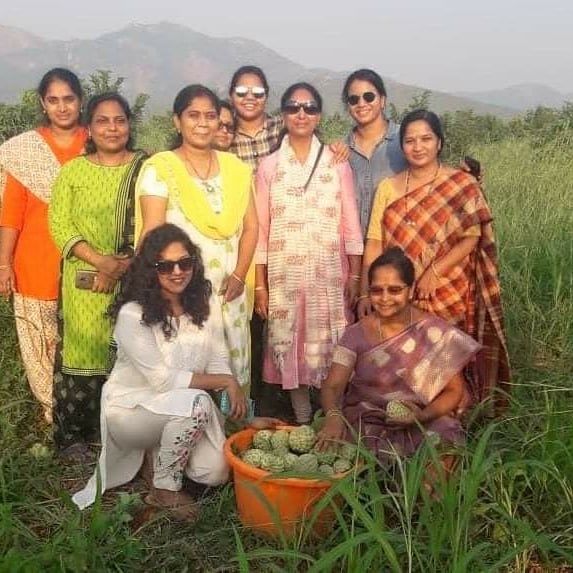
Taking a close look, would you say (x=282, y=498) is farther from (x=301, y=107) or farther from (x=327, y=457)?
(x=301, y=107)

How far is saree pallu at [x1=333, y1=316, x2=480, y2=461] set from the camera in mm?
2924

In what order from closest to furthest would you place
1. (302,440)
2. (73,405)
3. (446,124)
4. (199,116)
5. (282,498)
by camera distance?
(282,498) → (302,440) → (199,116) → (73,405) → (446,124)

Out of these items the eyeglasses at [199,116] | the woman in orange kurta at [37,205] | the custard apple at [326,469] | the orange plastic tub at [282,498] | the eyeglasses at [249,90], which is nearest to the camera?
the orange plastic tub at [282,498]

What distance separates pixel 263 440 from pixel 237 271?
0.88 metres

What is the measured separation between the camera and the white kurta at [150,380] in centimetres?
286

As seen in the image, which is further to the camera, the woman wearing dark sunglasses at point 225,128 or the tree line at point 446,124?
the tree line at point 446,124

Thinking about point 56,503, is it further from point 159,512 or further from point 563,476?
point 563,476

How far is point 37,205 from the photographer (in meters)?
3.52

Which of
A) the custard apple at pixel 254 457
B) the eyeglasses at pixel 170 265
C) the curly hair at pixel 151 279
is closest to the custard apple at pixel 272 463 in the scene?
the custard apple at pixel 254 457

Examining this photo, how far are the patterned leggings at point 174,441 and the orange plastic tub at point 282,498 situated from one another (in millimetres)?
283

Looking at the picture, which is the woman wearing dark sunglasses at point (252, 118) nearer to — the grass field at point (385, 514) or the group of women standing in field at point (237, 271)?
the group of women standing in field at point (237, 271)

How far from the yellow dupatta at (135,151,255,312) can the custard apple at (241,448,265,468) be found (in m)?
1.05

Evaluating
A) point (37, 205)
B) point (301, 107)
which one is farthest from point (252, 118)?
point (37, 205)

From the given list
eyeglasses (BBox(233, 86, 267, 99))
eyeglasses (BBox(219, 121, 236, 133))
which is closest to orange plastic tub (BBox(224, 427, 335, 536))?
eyeglasses (BBox(219, 121, 236, 133))
